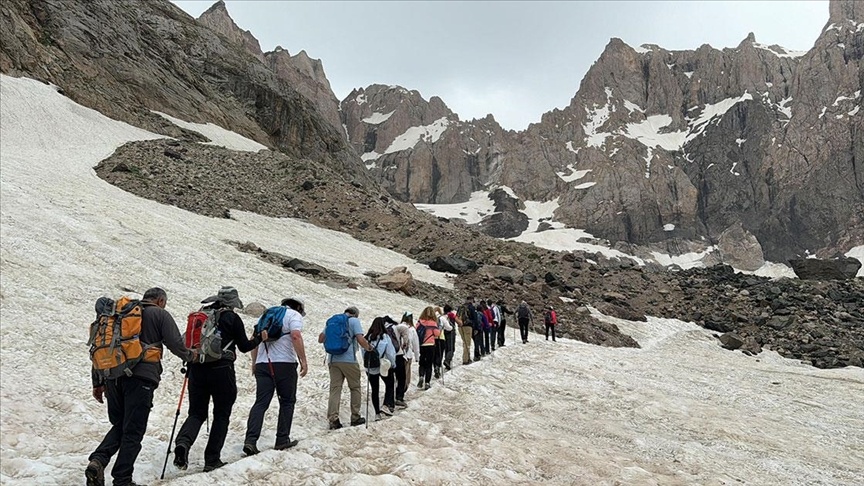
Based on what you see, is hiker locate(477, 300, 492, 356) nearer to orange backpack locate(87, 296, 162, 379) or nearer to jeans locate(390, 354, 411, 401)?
jeans locate(390, 354, 411, 401)

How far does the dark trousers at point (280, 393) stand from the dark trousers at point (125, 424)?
166cm

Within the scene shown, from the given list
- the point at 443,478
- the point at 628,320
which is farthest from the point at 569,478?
the point at 628,320

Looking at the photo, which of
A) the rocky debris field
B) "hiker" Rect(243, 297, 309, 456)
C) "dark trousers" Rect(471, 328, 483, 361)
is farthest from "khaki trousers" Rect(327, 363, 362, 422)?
the rocky debris field

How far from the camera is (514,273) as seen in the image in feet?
117

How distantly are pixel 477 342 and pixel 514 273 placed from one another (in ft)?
60.4

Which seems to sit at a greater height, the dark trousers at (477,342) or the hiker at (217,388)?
the hiker at (217,388)

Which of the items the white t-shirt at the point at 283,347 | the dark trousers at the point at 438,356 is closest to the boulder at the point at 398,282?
the dark trousers at the point at 438,356

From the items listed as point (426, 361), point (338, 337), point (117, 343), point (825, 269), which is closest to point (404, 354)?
point (426, 361)

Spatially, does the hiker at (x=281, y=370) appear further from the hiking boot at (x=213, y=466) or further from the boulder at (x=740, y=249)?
the boulder at (x=740, y=249)

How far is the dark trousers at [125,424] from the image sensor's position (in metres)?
5.96

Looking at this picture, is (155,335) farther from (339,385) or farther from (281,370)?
(339,385)

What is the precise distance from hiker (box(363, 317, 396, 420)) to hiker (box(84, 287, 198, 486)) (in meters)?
4.06

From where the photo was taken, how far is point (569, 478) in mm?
7715

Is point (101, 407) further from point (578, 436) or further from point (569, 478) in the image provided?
point (578, 436)
